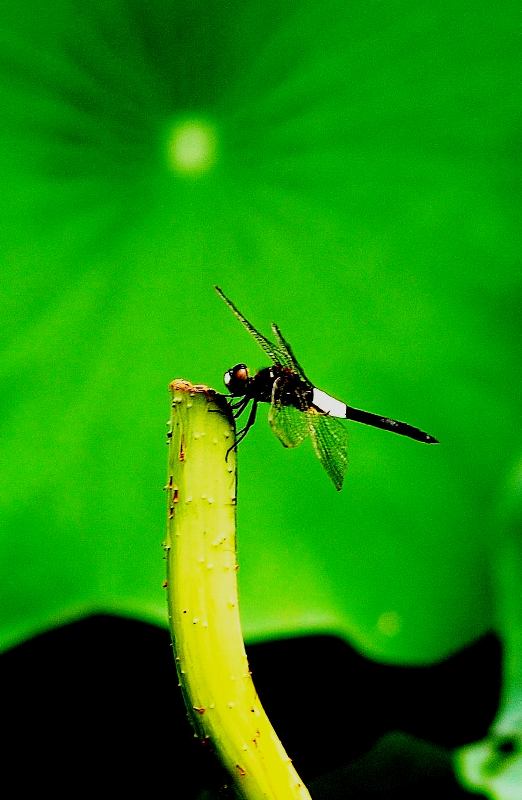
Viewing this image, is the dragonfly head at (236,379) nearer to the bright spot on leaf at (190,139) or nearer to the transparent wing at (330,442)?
the transparent wing at (330,442)

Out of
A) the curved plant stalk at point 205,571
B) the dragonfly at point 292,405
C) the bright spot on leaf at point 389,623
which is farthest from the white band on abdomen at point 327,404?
the bright spot on leaf at point 389,623

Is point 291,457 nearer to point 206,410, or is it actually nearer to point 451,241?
point 451,241

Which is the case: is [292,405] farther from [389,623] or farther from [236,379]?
[389,623]

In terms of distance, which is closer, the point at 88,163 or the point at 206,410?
the point at 206,410

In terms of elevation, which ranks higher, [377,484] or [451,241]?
[451,241]

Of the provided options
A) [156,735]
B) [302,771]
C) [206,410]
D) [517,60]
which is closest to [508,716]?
[302,771]

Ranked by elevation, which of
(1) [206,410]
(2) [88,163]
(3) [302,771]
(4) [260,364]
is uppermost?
(2) [88,163]

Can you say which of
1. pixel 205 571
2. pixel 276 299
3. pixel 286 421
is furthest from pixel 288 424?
pixel 276 299
